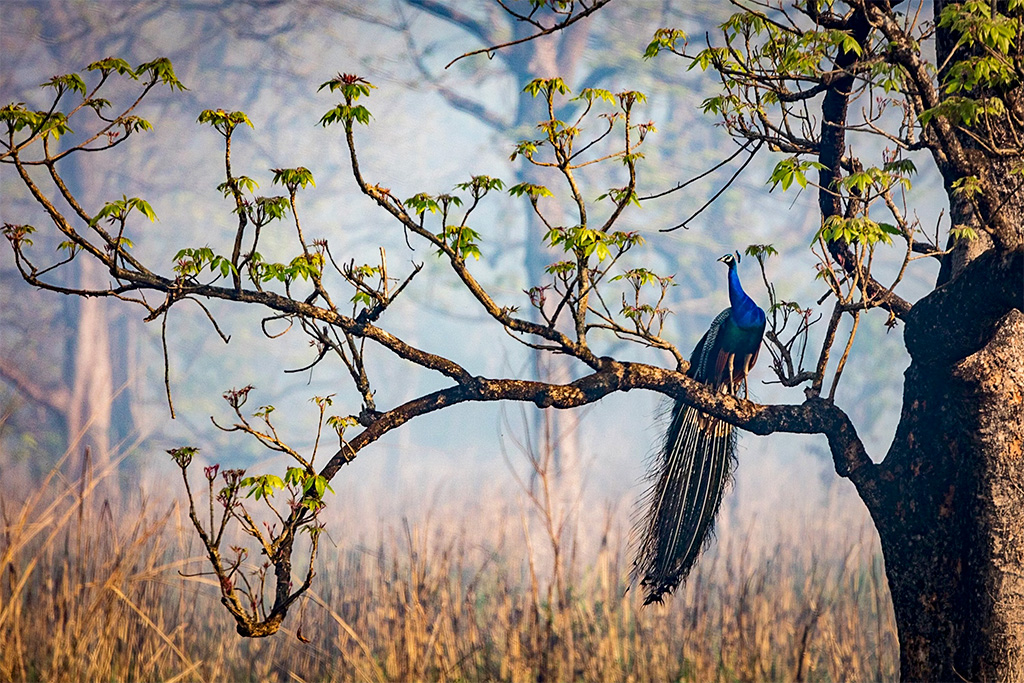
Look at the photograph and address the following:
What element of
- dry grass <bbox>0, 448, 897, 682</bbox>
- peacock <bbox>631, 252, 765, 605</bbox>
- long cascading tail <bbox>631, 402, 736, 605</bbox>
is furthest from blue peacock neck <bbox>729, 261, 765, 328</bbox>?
dry grass <bbox>0, 448, 897, 682</bbox>

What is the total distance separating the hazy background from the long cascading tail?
7.29ft

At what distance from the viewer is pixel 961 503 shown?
2002 mm

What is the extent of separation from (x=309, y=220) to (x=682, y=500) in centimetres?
968

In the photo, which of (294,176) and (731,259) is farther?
(731,259)

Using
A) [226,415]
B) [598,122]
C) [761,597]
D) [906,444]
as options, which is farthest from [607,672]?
[226,415]

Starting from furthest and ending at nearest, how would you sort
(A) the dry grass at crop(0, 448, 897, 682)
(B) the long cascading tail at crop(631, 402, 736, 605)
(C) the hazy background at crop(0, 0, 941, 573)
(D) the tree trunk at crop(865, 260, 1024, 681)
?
(C) the hazy background at crop(0, 0, 941, 573)
(A) the dry grass at crop(0, 448, 897, 682)
(B) the long cascading tail at crop(631, 402, 736, 605)
(D) the tree trunk at crop(865, 260, 1024, 681)

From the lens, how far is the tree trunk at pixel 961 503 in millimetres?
1921

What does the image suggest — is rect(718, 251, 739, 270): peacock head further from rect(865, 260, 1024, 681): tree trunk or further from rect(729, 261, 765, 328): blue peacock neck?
rect(865, 260, 1024, 681): tree trunk

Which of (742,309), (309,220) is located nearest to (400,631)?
(742,309)

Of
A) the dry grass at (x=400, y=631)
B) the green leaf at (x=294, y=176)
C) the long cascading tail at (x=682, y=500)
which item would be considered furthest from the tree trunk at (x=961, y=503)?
the green leaf at (x=294, y=176)

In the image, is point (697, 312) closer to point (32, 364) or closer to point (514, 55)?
point (514, 55)

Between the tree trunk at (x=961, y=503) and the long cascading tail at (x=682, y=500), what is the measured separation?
497 millimetres

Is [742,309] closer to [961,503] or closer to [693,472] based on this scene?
[693,472]

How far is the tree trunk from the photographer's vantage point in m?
1.92
